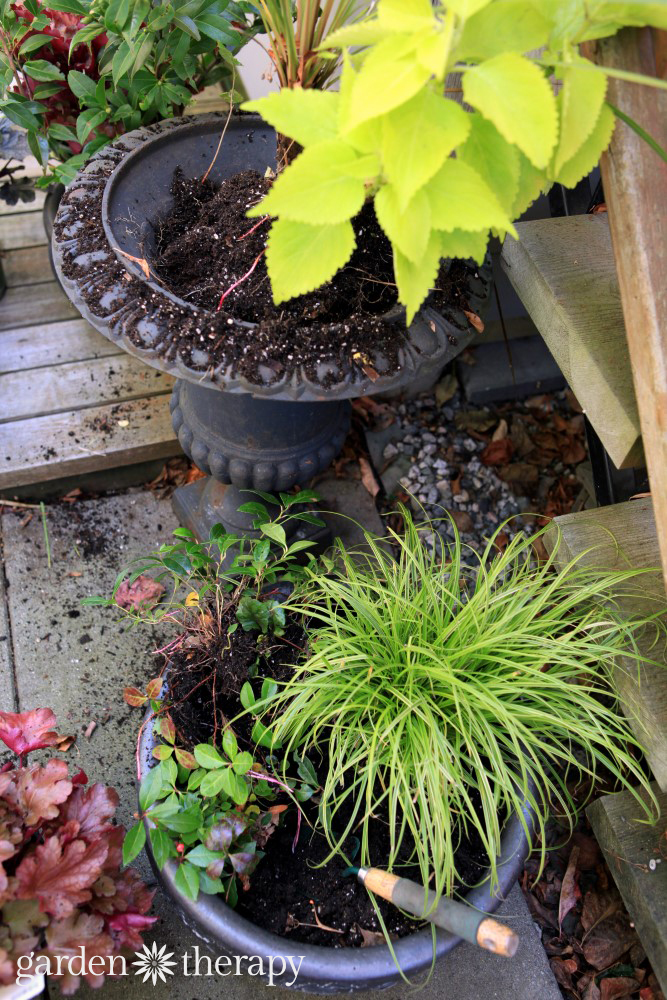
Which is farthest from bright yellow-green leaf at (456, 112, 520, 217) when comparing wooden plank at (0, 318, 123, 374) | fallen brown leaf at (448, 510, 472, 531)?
wooden plank at (0, 318, 123, 374)

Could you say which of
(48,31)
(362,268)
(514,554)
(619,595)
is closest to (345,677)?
(514,554)

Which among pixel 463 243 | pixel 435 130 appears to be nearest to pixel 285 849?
pixel 463 243

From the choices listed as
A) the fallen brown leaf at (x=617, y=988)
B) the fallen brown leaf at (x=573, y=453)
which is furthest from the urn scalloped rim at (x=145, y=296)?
the fallen brown leaf at (x=617, y=988)

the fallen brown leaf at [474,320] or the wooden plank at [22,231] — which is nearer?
the fallen brown leaf at [474,320]

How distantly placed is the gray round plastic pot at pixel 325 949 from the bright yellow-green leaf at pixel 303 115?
0.99 metres

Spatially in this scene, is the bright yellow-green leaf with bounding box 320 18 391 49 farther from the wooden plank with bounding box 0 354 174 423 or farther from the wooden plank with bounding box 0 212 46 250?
the wooden plank with bounding box 0 212 46 250

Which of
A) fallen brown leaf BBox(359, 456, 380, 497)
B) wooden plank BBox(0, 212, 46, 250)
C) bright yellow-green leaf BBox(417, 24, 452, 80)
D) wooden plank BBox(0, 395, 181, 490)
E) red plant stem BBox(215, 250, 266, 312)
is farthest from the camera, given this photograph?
wooden plank BBox(0, 212, 46, 250)

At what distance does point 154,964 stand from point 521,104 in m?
1.43

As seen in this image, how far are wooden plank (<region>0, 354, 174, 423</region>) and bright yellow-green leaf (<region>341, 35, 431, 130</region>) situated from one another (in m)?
1.43

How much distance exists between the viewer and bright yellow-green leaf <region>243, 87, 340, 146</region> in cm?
83

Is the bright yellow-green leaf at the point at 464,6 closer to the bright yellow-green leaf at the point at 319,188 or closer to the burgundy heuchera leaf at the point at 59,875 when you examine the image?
the bright yellow-green leaf at the point at 319,188

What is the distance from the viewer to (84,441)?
1962 millimetres

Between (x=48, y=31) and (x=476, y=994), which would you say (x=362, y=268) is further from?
(x=476, y=994)

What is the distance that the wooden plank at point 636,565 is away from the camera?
1146 millimetres
